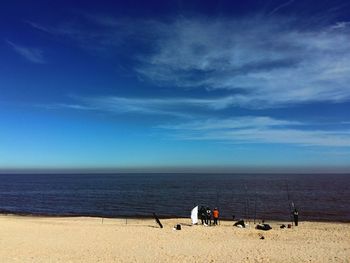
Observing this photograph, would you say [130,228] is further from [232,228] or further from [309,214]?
[309,214]

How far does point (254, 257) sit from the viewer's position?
1773cm

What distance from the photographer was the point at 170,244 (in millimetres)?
21500

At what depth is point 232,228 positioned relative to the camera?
2834 cm

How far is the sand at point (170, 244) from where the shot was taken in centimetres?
1781

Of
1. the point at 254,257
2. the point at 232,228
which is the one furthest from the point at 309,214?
the point at 254,257

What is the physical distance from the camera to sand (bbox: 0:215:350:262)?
1781 cm

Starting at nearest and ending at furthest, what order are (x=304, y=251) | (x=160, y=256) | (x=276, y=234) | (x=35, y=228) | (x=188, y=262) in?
(x=188, y=262) → (x=160, y=256) → (x=304, y=251) → (x=276, y=234) → (x=35, y=228)

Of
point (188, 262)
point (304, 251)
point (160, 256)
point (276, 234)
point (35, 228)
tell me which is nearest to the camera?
point (188, 262)

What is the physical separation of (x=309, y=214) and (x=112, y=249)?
30461mm

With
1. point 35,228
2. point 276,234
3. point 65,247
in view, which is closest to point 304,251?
point 276,234

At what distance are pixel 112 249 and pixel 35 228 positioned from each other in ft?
A: 35.9

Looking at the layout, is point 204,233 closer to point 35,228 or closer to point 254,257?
point 254,257

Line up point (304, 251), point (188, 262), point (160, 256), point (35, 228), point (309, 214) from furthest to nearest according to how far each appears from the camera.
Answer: point (309, 214)
point (35, 228)
point (304, 251)
point (160, 256)
point (188, 262)

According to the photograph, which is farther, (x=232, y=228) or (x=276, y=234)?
(x=232, y=228)
